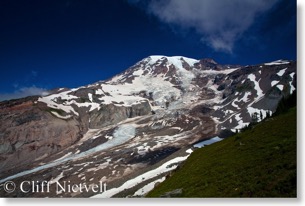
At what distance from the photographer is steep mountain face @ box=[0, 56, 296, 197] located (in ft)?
170

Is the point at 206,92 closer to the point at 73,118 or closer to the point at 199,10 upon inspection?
the point at 73,118

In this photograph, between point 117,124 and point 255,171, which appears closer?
point 255,171

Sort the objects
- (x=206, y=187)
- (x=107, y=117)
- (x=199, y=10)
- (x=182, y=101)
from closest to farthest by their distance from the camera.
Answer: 1. (x=206, y=187)
2. (x=199, y=10)
3. (x=107, y=117)
4. (x=182, y=101)

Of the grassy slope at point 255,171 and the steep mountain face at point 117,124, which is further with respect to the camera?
the steep mountain face at point 117,124

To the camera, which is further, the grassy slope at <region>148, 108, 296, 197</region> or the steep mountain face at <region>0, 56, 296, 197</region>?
the steep mountain face at <region>0, 56, 296, 197</region>

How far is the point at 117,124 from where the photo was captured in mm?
101062

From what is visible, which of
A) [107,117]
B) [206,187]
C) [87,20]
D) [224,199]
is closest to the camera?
[224,199]

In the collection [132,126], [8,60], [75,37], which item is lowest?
[132,126]

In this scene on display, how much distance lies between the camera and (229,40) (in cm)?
1659

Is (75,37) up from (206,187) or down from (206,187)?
up

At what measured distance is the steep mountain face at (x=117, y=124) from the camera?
51719 millimetres

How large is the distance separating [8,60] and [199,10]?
34.0 ft

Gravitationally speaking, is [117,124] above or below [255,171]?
below

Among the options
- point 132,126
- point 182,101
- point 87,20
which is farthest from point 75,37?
point 182,101
